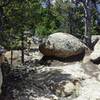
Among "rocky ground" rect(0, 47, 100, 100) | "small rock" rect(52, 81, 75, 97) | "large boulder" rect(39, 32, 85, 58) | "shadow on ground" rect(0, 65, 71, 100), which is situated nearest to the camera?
"shadow on ground" rect(0, 65, 71, 100)

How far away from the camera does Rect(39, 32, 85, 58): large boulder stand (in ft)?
54.0

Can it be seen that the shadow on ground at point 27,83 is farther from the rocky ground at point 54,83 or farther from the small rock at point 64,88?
the small rock at point 64,88

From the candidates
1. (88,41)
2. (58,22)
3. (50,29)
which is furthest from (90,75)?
(58,22)

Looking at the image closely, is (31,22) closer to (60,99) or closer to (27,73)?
(27,73)

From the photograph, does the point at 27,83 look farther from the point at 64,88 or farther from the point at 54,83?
the point at 64,88

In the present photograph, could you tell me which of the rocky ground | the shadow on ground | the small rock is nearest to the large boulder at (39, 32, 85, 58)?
the rocky ground

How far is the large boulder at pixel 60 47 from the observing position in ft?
54.0

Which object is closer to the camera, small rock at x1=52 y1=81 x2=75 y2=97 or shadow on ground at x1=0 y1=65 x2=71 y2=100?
shadow on ground at x1=0 y1=65 x2=71 y2=100

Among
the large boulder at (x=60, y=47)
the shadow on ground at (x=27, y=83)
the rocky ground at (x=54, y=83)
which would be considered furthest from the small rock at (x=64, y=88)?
the large boulder at (x=60, y=47)

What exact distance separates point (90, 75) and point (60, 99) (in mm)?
2357

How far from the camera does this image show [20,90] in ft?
40.3

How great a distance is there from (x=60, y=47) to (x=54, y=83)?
382 centimetres

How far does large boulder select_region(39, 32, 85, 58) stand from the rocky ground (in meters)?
1.20

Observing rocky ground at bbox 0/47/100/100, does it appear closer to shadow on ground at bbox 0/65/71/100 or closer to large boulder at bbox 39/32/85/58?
shadow on ground at bbox 0/65/71/100
